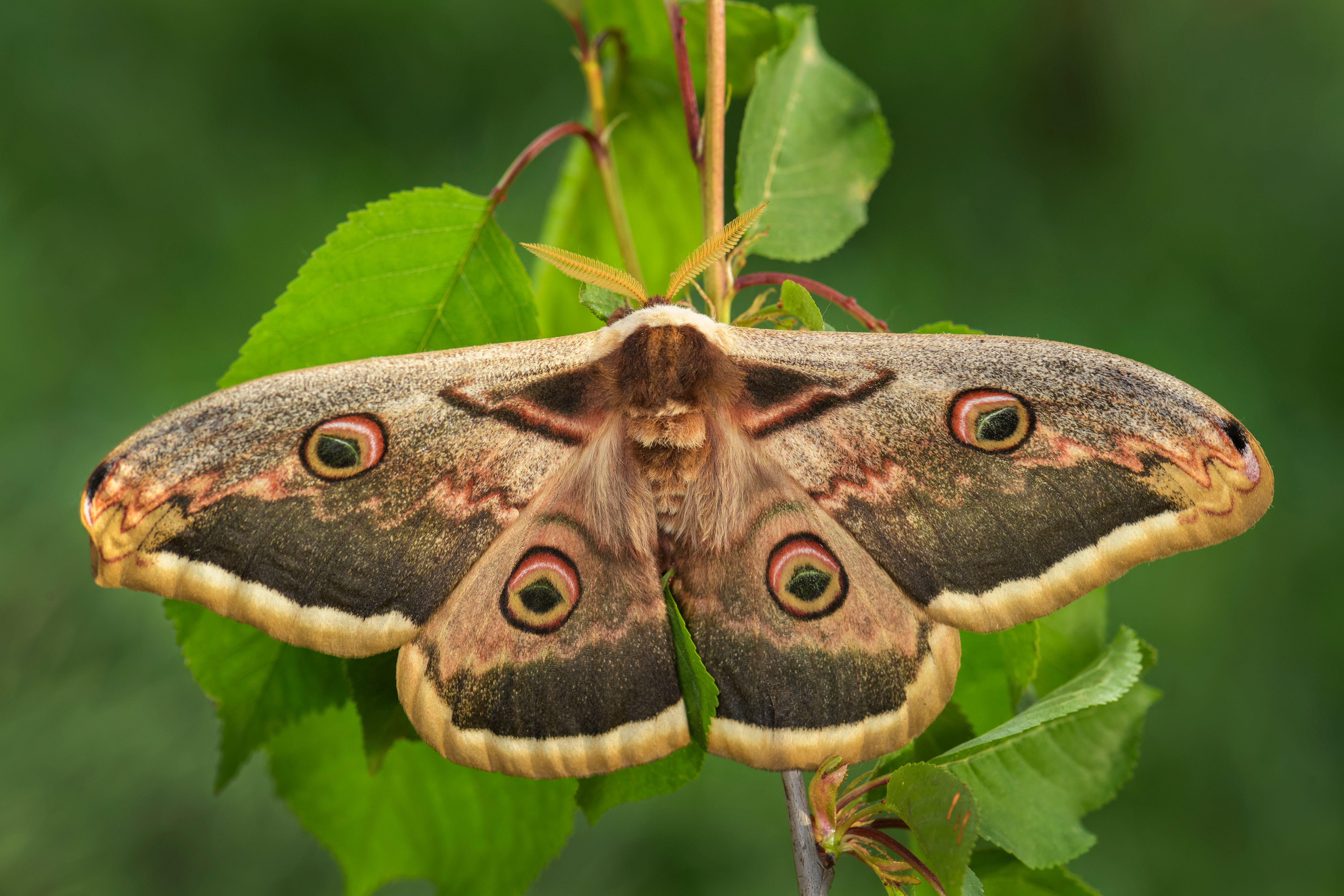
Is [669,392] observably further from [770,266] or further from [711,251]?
[770,266]

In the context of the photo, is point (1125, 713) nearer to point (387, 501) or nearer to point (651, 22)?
point (387, 501)

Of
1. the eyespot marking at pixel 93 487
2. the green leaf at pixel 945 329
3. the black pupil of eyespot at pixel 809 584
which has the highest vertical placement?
the green leaf at pixel 945 329

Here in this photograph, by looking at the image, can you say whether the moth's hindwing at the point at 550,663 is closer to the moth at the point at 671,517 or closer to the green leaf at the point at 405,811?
the moth at the point at 671,517

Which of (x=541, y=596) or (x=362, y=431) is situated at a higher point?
(x=362, y=431)

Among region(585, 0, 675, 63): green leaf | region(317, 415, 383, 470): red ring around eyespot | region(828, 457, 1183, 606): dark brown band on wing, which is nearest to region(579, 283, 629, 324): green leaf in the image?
region(317, 415, 383, 470): red ring around eyespot

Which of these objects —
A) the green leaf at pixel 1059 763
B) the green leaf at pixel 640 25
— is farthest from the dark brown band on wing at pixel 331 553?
the green leaf at pixel 640 25

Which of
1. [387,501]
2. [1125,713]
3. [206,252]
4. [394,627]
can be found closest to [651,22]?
[387,501]

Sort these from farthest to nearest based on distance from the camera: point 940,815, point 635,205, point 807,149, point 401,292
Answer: point 635,205
point 807,149
point 401,292
point 940,815

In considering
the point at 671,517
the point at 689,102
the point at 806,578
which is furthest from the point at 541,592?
the point at 689,102
